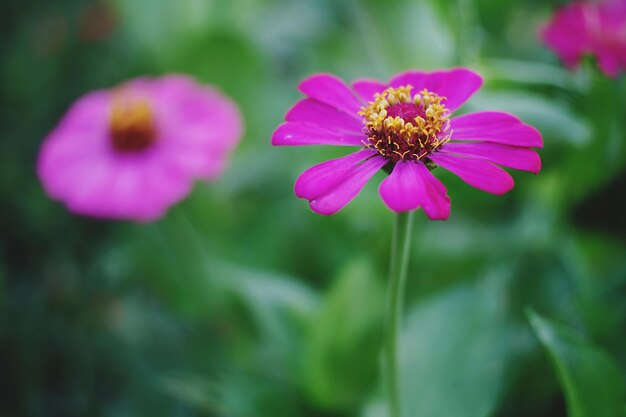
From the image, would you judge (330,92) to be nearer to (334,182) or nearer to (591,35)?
(334,182)

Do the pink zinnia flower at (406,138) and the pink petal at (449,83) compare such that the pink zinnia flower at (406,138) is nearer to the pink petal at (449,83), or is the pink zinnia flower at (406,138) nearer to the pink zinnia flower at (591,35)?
the pink petal at (449,83)

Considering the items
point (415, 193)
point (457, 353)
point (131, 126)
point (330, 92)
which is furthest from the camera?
point (131, 126)

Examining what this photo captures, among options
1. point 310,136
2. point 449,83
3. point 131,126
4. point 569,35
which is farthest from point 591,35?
point 131,126

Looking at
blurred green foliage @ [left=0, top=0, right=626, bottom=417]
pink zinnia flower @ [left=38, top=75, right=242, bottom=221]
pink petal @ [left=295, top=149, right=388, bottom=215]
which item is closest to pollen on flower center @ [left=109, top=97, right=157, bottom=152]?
pink zinnia flower @ [left=38, top=75, right=242, bottom=221]

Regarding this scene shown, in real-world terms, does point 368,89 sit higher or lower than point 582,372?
higher

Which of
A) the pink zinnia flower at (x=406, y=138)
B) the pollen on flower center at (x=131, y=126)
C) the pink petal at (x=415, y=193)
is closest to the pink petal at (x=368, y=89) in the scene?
the pink zinnia flower at (x=406, y=138)

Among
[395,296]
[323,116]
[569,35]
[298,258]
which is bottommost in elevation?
[395,296]
